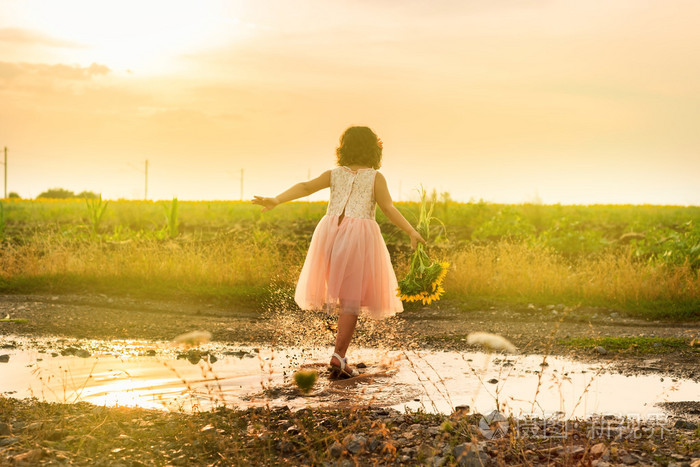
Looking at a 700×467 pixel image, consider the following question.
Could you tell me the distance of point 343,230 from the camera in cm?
621

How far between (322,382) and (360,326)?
3178mm

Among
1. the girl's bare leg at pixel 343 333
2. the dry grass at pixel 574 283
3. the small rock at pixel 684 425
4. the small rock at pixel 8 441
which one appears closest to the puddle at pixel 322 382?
the girl's bare leg at pixel 343 333

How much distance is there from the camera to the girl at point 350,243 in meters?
6.14

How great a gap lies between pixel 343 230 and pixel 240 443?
2.55 metres

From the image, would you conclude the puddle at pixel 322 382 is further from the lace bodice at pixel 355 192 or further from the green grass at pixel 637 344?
the lace bodice at pixel 355 192

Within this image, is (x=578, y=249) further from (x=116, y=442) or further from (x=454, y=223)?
(x=116, y=442)

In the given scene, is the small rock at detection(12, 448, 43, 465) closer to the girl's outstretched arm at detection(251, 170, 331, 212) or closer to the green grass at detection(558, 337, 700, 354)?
the girl's outstretched arm at detection(251, 170, 331, 212)

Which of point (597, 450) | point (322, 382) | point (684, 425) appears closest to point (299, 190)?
point (322, 382)

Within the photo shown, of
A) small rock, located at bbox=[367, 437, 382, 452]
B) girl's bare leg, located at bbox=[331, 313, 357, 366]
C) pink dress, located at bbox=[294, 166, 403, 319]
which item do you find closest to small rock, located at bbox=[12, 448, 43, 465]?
small rock, located at bbox=[367, 437, 382, 452]

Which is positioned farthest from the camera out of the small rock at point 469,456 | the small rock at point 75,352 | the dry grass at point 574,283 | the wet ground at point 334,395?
the dry grass at point 574,283

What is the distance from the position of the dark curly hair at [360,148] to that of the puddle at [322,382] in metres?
1.88

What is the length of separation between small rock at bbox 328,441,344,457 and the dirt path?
3.44 meters

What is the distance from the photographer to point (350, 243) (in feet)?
20.1

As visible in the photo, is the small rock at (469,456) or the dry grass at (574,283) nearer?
the small rock at (469,456)
